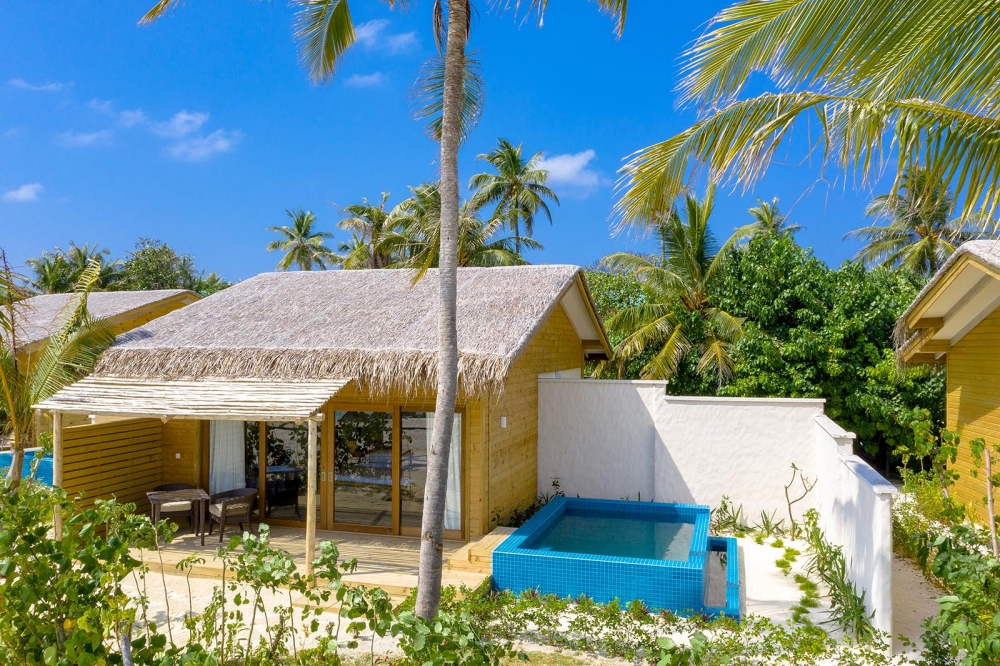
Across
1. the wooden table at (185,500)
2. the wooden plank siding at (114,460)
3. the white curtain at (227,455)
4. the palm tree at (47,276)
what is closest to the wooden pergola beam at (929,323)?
the white curtain at (227,455)

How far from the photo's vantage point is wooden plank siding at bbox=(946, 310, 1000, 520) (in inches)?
380

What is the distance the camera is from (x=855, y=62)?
360 centimetres

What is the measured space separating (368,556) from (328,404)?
94.9 inches

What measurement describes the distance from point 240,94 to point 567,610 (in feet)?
80.8

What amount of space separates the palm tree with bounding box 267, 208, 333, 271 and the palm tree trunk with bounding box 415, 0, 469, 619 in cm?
3694

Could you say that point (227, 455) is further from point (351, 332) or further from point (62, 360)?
point (351, 332)

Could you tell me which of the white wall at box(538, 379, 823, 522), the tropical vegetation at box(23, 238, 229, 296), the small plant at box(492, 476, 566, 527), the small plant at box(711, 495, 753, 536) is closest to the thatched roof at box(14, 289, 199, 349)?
the small plant at box(492, 476, 566, 527)

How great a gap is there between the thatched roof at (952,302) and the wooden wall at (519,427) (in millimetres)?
5831

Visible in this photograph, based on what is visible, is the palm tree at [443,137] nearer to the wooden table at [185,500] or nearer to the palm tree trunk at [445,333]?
the palm tree trunk at [445,333]

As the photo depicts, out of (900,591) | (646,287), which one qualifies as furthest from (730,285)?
(900,591)

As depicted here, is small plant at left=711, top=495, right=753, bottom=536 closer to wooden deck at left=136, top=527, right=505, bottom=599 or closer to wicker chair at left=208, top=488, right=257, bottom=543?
wooden deck at left=136, top=527, right=505, bottom=599

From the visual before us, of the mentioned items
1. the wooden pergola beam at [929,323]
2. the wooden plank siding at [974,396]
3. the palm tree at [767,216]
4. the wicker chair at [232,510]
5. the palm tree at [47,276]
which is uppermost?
the palm tree at [767,216]

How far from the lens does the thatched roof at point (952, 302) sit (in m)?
8.41

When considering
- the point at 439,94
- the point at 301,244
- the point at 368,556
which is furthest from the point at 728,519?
the point at 301,244
